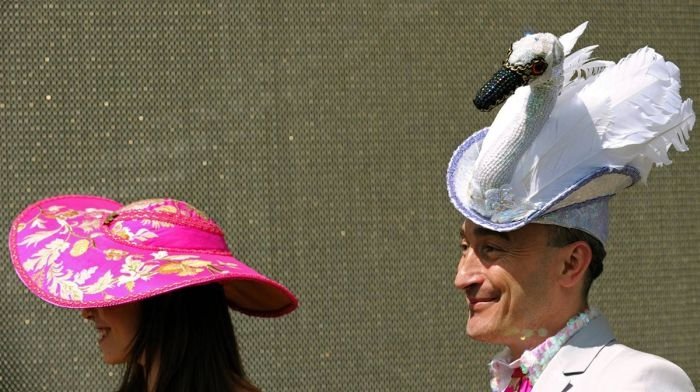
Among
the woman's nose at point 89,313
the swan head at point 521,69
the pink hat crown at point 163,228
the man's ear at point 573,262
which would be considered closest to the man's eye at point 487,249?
the man's ear at point 573,262

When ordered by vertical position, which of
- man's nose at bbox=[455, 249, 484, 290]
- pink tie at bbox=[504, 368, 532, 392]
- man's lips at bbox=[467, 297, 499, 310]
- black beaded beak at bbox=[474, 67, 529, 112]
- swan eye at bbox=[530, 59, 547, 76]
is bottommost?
pink tie at bbox=[504, 368, 532, 392]

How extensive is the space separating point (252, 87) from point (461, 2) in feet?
2.23

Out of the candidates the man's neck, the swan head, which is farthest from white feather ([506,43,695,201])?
the man's neck

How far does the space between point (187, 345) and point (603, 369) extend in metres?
0.75

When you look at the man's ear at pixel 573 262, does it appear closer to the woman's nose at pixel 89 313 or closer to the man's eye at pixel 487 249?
the man's eye at pixel 487 249

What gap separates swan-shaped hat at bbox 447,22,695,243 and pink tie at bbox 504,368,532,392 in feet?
0.88

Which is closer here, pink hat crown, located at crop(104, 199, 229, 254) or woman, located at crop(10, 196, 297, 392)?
woman, located at crop(10, 196, 297, 392)

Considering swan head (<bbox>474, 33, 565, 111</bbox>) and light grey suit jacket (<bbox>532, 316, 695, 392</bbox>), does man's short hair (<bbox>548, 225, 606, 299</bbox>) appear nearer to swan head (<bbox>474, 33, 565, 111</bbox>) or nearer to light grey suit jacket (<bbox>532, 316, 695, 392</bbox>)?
light grey suit jacket (<bbox>532, 316, 695, 392</bbox>)

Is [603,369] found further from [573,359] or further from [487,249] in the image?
[487,249]

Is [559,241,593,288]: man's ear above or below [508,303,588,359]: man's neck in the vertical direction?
above

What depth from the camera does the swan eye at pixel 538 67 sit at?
81.5 inches

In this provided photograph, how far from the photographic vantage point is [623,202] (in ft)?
12.7

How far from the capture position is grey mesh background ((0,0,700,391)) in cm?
347

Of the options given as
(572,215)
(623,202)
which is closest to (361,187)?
(623,202)
